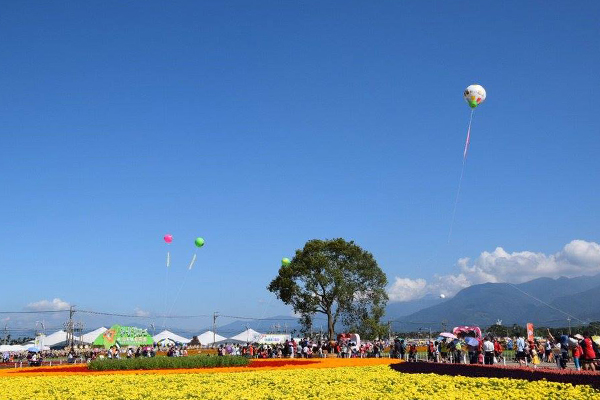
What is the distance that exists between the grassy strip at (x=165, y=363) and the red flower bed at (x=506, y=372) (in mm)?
11610

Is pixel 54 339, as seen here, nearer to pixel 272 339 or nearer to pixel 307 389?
pixel 272 339

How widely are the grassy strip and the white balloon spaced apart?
727 inches

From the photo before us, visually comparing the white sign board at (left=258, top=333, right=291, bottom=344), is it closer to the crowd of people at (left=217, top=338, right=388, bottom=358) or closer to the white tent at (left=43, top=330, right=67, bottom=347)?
the crowd of people at (left=217, top=338, right=388, bottom=358)

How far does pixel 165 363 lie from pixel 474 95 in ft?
67.7

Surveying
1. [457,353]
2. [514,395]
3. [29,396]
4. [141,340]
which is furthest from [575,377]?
[141,340]

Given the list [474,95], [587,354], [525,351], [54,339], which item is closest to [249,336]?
[54,339]

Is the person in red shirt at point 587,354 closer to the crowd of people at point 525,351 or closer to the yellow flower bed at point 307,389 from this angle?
the crowd of people at point 525,351

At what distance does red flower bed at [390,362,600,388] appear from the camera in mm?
14596

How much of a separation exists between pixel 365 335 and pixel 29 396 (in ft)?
142

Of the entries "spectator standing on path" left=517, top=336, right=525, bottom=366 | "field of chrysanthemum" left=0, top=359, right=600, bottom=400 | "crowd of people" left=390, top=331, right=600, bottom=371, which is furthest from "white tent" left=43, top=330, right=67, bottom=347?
"spectator standing on path" left=517, top=336, right=525, bottom=366

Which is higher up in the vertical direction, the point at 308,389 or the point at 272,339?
the point at 272,339

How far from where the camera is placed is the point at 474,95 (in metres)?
25.4

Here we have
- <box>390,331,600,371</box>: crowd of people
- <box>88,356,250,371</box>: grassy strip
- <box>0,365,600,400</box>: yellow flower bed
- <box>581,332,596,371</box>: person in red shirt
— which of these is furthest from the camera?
<box>88,356,250,371</box>: grassy strip

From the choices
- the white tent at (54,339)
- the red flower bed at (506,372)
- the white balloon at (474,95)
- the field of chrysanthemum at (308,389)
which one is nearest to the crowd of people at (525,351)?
the red flower bed at (506,372)
